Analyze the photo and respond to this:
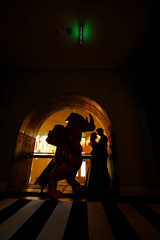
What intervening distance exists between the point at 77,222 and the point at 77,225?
0.05m

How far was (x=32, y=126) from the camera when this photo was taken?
265 cm

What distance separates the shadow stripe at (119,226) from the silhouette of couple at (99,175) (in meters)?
0.44

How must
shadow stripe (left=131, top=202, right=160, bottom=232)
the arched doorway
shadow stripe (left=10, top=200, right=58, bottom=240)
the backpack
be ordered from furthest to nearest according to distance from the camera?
the arched doorway < the backpack < shadow stripe (left=131, top=202, right=160, bottom=232) < shadow stripe (left=10, top=200, right=58, bottom=240)

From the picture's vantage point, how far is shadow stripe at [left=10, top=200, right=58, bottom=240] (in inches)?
28.1

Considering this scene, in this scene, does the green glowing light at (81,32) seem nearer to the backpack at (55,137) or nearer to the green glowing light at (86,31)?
the green glowing light at (86,31)

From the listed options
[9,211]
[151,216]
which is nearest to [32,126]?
[9,211]

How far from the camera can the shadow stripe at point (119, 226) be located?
28.4 inches

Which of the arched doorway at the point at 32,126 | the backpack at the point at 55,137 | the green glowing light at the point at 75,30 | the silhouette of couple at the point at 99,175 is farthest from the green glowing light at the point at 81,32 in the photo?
the silhouette of couple at the point at 99,175

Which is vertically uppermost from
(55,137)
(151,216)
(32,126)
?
(32,126)

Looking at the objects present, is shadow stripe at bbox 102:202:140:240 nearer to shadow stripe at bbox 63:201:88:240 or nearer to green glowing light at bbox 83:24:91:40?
shadow stripe at bbox 63:201:88:240

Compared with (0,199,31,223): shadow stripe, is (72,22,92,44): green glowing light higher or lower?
higher

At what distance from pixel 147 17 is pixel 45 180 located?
3.33 meters

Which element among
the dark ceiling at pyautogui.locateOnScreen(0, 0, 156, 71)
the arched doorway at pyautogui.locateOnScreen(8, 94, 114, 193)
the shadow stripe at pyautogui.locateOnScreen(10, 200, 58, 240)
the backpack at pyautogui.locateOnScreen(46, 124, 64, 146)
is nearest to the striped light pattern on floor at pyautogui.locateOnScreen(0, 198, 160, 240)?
the shadow stripe at pyautogui.locateOnScreen(10, 200, 58, 240)

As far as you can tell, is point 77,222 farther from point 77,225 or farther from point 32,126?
point 32,126
